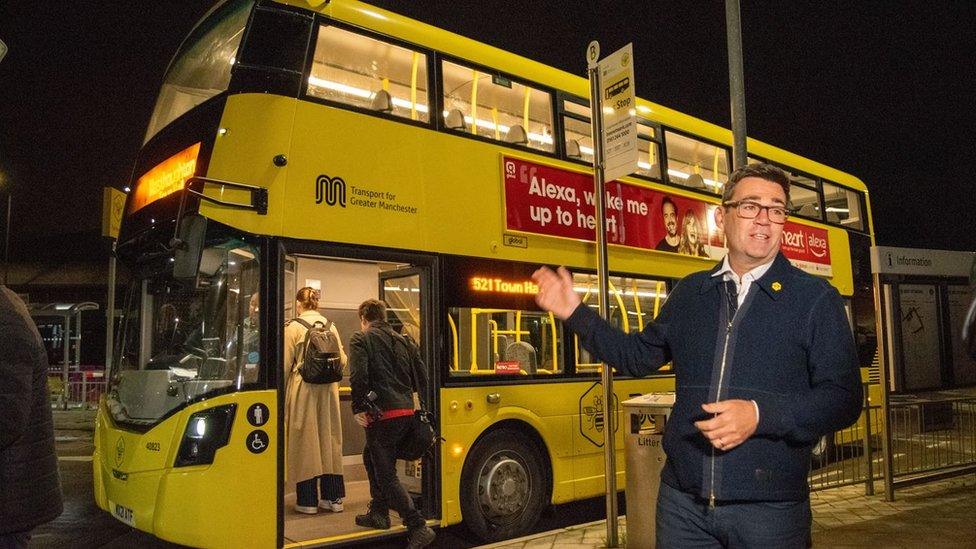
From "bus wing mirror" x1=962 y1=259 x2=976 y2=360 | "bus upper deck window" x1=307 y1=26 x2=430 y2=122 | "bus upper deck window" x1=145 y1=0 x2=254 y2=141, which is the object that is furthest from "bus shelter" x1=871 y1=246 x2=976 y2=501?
"bus upper deck window" x1=145 y1=0 x2=254 y2=141

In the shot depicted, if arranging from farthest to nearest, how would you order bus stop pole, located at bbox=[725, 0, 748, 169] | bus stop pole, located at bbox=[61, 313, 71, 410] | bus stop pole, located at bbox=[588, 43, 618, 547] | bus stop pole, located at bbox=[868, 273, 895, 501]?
bus stop pole, located at bbox=[61, 313, 71, 410], bus stop pole, located at bbox=[868, 273, 895, 501], bus stop pole, located at bbox=[725, 0, 748, 169], bus stop pole, located at bbox=[588, 43, 618, 547]

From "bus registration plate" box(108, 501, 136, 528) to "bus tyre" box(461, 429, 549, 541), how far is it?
2643 millimetres

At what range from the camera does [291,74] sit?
6031 millimetres

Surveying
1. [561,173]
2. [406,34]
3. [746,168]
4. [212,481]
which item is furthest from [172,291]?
[746,168]

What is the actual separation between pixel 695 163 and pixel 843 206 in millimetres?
4590

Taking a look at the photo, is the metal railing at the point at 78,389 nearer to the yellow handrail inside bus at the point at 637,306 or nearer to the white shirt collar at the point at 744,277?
the yellow handrail inside bus at the point at 637,306

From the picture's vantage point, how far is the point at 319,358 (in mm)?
7387

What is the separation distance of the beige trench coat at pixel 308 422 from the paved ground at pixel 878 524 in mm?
2154

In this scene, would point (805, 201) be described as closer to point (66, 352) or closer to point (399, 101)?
point (399, 101)

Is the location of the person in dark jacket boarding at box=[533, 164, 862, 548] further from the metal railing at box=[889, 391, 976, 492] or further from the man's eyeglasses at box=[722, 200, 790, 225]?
the metal railing at box=[889, 391, 976, 492]

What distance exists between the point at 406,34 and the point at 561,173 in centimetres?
220

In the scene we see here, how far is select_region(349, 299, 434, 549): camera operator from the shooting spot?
614 cm

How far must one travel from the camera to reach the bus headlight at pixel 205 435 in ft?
17.3

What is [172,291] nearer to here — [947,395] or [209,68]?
[209,68]
